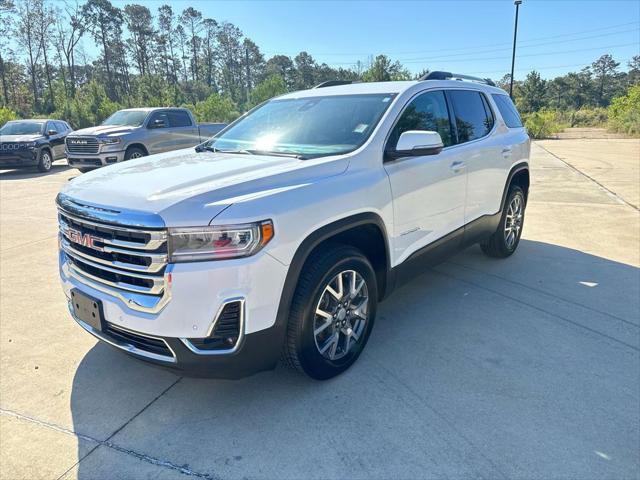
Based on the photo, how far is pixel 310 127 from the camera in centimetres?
353

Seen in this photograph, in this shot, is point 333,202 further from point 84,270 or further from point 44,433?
point 44,433

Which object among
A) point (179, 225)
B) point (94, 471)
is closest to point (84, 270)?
point (179, 225)

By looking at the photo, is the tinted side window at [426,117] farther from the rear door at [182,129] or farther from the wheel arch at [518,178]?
the rear door at [182,129]

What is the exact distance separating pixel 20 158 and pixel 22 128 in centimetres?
173

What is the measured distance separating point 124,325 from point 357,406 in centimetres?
141

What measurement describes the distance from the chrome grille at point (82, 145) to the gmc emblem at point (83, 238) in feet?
32.6

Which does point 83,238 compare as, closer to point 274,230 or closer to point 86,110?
point 274,230

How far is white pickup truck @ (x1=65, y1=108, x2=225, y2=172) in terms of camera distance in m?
11.5

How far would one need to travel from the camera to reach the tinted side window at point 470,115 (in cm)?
418

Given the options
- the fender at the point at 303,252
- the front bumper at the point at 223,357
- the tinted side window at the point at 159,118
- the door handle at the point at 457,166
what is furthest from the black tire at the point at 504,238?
the tinted side window at the point at 159,118

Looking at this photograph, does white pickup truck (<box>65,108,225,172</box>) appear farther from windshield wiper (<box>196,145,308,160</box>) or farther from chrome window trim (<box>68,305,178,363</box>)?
chrome window trim (<box>68,305,178,363</box>)

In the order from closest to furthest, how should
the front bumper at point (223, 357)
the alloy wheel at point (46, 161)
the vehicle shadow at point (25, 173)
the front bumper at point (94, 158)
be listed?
the front bumper at point (223, 357)
the front bumper at point (94, 158)
the vehicle shadow at point (25, 173)
the alloy wheel at point (46, 161)

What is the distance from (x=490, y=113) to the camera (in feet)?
15.7

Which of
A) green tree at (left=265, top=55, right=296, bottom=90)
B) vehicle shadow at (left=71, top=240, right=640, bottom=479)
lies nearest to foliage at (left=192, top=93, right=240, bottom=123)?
vehicle shadow at (left=71, top=240, right=640, bottom=479)
